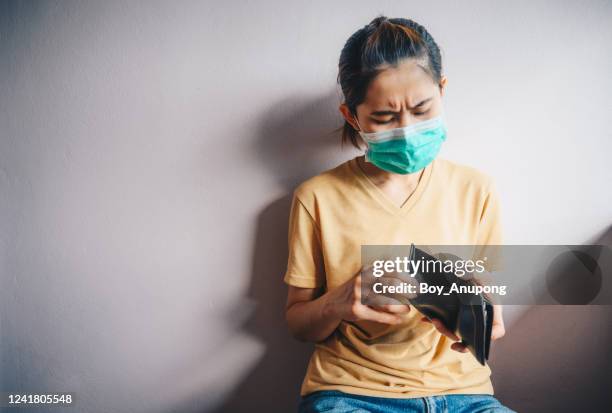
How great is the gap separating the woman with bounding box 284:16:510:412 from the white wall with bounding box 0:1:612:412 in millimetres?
161

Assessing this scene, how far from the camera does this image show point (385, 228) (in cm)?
98

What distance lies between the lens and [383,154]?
0.91m

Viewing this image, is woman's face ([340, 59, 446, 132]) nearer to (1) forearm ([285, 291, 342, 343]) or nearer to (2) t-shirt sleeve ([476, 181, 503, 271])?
(2) t-shirt sleeve ([476, 181, 503, 271])

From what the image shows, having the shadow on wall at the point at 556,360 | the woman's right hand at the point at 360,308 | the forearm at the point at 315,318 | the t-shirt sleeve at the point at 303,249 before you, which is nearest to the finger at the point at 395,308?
the woman's right hand at the point at 360,308

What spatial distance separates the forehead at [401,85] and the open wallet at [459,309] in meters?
0.32

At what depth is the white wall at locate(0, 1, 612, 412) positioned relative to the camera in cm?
109

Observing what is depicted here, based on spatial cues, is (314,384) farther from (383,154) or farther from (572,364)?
(572,364)

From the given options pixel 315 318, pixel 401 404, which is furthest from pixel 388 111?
pixel 401 404

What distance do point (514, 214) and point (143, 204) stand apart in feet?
3.47

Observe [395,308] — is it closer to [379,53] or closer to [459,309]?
[459,309]

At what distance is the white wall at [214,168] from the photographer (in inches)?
42.8

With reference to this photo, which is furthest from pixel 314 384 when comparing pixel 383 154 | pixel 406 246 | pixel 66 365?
pixel 66 365

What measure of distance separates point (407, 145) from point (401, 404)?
0.57m

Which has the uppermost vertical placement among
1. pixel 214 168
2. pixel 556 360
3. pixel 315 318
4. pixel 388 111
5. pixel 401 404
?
pixel 388 111
